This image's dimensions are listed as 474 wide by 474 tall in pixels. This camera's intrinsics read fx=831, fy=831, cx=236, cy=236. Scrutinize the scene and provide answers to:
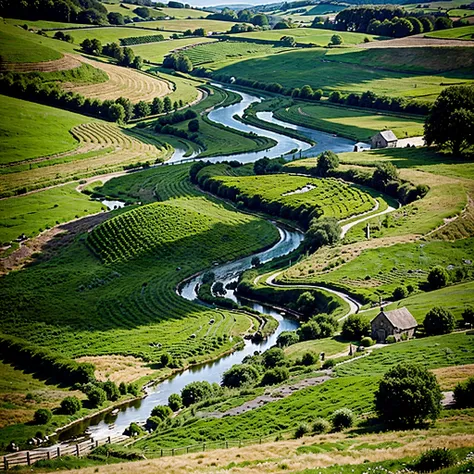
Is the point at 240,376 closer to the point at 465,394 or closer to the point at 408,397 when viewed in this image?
the point at 408,397

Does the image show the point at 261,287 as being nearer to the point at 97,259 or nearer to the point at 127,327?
the point at 127,327

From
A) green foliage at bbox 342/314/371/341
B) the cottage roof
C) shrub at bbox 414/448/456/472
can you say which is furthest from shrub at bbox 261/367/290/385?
the cottage roof

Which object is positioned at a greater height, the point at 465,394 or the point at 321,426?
the point at 465,394

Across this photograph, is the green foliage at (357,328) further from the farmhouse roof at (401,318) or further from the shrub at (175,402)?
the shrub at (175,402)

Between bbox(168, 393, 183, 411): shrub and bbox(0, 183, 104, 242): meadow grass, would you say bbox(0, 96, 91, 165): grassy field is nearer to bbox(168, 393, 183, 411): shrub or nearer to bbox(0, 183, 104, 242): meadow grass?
bbox(0, 183, 104, 242): meadow grass

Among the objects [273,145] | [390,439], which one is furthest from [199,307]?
[273,145]

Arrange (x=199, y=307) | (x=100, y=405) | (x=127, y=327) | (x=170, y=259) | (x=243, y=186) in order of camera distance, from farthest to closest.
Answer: (x=243, y=186) → (x=170, y=259) → (x=199, y=307) → (x=127, y=327) → (x=100, y=405)

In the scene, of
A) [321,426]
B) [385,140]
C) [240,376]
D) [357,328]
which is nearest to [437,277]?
[357,328]

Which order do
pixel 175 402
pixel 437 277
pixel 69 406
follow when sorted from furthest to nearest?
pixel 437 277 → pixel 175 402 → pixel 69 406

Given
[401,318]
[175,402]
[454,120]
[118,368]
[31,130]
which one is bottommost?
[118,368]
